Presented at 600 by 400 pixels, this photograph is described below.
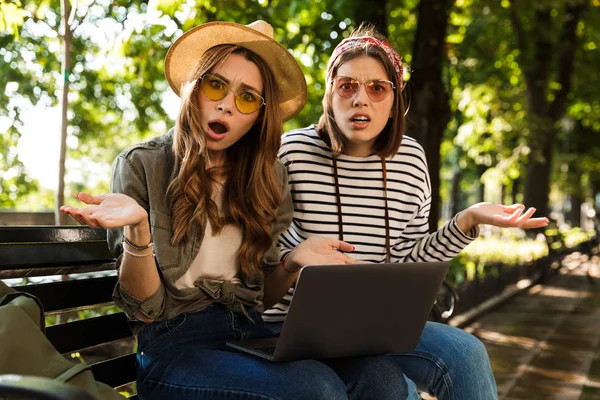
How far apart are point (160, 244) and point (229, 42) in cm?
72

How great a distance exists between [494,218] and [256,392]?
1.27 meters

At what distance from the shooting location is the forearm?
2205 millimetres

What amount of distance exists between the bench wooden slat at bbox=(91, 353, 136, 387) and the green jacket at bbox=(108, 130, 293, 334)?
184mm

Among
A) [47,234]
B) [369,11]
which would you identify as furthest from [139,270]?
[369,11]

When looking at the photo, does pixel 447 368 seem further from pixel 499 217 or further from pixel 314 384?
pixel 314 384

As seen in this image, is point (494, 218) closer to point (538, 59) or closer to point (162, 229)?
point (162, 229)

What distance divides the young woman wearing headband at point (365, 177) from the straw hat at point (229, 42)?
0.35 m

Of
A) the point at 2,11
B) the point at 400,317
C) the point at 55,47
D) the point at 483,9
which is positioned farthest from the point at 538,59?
the point at 400,317

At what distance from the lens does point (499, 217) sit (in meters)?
3.00

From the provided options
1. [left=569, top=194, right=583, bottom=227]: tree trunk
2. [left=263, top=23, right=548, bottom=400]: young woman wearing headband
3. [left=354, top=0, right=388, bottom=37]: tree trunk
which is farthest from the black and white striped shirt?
[left=569, top=194, right=583, bottom=227]: tree trunk

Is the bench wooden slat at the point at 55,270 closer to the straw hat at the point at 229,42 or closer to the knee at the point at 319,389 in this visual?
the straw hat at the point at 229,42

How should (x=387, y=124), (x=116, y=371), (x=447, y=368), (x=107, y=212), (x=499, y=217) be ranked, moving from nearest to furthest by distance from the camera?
(x=107, y=212) → (x=116, y=371) → (x=447, y=368) → (x=499, y=217) → (x=387, y=124)

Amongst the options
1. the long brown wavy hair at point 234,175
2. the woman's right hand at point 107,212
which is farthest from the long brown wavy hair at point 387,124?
the woman's right hand at point 107,212

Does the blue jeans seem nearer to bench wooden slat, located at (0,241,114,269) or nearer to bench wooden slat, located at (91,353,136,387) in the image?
bench wooden slat, located at (91,353,136,387)
